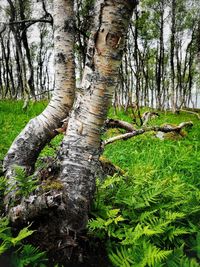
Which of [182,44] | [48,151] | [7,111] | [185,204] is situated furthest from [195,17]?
[185,204]

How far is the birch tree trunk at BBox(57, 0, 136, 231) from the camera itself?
263 cm

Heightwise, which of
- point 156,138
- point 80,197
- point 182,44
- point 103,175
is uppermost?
point 182,44

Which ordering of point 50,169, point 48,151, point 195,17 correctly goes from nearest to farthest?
1. point 50,169
2. point 48,151
3. point 195,17

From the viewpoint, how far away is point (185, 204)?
3160 millimetres

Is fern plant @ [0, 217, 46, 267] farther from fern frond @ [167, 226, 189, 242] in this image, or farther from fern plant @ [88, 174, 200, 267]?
fern frond @ [167, 226, 189, 242]

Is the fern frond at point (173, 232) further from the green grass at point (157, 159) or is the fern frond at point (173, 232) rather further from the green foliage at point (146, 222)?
the green grass at point (157, 159)

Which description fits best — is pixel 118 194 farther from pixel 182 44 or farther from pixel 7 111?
pixel 182 44

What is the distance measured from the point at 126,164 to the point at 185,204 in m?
2.68

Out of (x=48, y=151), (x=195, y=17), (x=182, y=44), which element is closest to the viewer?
(x=48, y=151)

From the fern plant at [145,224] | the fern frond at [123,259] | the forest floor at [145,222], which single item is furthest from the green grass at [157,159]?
the fern frond at [123,259]

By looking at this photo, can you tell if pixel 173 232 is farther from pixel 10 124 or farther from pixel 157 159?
pixel 10 124

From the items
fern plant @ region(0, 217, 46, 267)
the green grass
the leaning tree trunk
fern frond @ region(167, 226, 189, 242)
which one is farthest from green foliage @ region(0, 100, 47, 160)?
fern frond @ region(167, 226, 189, 242)

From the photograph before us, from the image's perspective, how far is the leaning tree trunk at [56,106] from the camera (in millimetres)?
3559

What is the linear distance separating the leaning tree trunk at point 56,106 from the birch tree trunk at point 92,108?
869 millimetres
